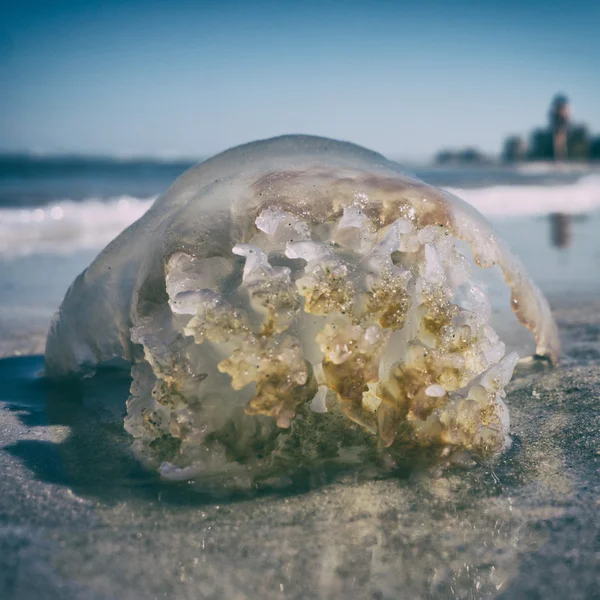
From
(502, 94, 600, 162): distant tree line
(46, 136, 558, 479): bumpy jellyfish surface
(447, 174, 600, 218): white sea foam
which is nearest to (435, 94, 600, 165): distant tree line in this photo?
(502, 94, 600, 162): distant tree line

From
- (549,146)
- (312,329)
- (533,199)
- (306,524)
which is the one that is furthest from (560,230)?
(549,146)

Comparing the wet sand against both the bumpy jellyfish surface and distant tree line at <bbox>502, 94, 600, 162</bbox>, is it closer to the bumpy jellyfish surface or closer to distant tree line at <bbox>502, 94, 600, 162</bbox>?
the bumpy jellyfish surface

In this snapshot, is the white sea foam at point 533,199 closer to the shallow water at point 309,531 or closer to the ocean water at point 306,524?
the ocean water at point 306,524

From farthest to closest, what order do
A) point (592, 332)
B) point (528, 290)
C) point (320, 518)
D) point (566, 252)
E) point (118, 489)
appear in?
point (566, 252) < point (592, 332) < point (528, 290) < point (118, 489) < point (320, 518)

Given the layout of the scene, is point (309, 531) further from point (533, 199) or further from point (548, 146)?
point (548, 146)

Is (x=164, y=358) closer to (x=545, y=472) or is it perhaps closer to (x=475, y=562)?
(x=475, y=562)

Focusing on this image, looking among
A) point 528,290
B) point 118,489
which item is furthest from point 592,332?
point 118,489
